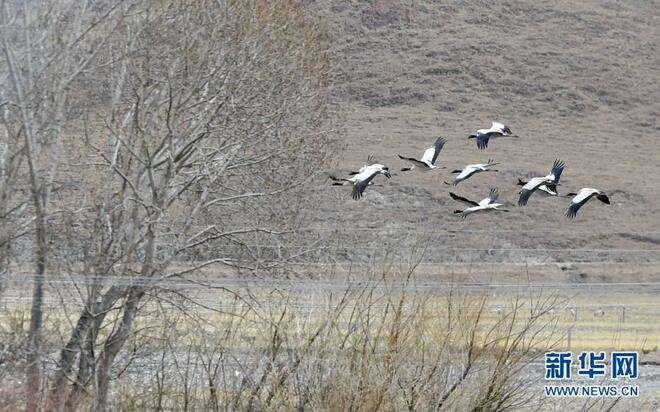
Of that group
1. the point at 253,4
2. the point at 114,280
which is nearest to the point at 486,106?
the point at 253,4

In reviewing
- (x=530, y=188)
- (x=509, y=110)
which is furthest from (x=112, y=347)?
(x=509, y=110)

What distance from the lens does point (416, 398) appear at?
12.6 metres

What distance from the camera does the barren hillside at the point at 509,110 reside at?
129 ft

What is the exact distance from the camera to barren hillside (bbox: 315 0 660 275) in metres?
39.2

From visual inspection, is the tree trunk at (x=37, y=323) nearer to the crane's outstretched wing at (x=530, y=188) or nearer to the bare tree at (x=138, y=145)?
the bare tree at (x=138, y=145)

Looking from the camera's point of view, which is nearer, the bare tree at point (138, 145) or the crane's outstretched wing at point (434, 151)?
the bare tree at point (138, 145)

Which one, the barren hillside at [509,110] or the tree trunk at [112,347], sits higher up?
the barren hillside at [509,110]

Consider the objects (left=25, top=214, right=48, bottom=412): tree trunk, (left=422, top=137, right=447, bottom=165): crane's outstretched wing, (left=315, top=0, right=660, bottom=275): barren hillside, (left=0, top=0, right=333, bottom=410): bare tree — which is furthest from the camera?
(left=315, top=0, right=660, bottom=275): barren hillside

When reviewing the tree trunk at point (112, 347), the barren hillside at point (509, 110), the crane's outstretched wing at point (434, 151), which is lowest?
the tree trunk at point (112, 347)

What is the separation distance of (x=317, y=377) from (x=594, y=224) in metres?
29.8

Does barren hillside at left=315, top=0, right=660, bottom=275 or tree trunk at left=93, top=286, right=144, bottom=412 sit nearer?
tree trunk at left=93, top=286, right=144, bottom=412

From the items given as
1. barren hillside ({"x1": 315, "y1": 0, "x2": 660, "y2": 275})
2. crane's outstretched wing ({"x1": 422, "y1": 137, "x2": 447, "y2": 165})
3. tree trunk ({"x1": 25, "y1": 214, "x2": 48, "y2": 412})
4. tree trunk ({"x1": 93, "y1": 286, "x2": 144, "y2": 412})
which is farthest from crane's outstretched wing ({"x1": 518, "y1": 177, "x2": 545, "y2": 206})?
barren hillside ({"x1": 315, "y1": 0, "x2": 660, "y2": 275})

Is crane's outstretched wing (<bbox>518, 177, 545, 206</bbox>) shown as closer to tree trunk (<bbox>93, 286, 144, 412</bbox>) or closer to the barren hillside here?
tree trunk (<bbox>93, 286, 144, 412</bbox>)

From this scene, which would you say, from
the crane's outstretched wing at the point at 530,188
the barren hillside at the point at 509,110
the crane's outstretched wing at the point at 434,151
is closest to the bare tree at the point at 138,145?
the crane's outstretched wing at the point at 434,151
